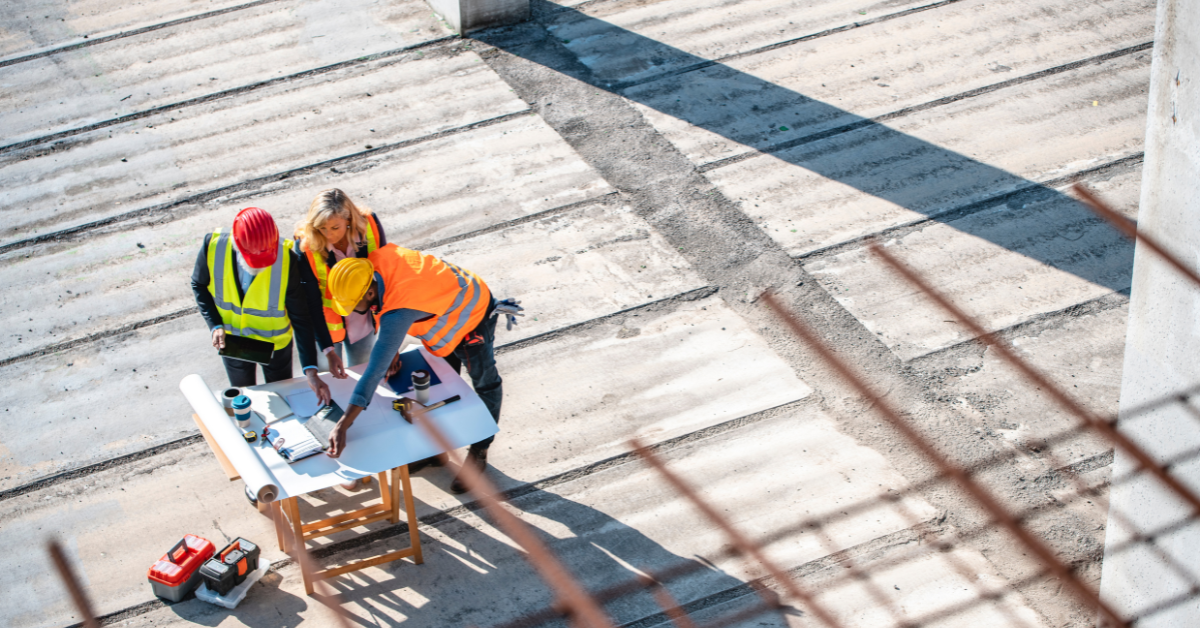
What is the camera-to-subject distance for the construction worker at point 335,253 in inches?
210

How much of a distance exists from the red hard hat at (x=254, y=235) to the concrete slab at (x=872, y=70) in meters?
4.17

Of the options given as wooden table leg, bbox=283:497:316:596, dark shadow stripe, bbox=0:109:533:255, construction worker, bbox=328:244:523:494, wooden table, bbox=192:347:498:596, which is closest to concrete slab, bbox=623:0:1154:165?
dark shadow stripe, bbox=0:109:533:255

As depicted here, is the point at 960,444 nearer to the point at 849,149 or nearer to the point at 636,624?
the point at 636,624

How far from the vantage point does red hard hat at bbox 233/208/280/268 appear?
5238 mm

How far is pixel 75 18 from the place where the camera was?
10.6m

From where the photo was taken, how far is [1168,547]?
4570 millimetres

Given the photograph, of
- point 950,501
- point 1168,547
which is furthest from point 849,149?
point 1168,547

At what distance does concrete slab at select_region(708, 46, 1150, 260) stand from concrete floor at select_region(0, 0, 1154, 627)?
31mm

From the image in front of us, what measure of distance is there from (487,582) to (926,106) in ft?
18.2

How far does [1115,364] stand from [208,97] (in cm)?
721

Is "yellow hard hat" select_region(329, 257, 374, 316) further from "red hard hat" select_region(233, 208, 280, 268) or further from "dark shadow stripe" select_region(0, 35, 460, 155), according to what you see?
"dark shadow stripe" select_region(0, 35, 460, 155)

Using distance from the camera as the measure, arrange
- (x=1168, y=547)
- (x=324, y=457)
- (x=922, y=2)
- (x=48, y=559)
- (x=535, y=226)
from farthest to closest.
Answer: (x=922, y=2) → (x=535, y=226) → (x=48, y=559) → (x=324, y=457) → (x=1168, y=547)

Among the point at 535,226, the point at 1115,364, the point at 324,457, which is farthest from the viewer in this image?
the point at 535,226

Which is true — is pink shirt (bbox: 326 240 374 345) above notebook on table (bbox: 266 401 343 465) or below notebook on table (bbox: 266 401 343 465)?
above
